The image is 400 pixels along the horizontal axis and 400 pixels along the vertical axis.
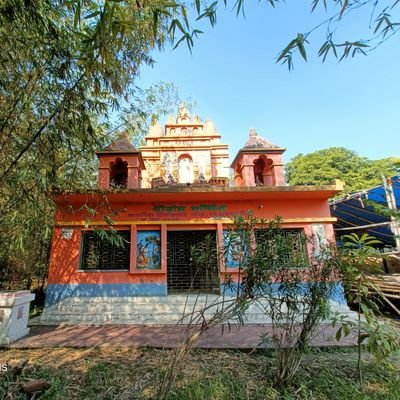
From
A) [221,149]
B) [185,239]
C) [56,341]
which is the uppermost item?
[221,149]

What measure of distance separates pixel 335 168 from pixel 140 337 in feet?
73.2

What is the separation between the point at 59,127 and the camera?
3.59 metres

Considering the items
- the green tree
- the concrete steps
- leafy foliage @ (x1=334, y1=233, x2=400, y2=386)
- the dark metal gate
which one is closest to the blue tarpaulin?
the concrete steps

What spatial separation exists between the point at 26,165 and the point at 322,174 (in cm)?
2254

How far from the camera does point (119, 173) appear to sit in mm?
9062

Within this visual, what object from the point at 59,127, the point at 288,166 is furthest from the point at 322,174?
the point at 59,127

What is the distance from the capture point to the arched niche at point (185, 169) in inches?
527

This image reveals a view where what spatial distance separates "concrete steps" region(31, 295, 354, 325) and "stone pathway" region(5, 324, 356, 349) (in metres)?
0.31

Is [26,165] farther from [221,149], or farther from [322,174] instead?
[322,174]

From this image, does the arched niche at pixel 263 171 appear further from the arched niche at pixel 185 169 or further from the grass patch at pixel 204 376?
the grass patch at pixel 204 376

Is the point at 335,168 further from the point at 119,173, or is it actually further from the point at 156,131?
the point at 119,173

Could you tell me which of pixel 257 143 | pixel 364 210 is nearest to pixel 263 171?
pixel 257 143

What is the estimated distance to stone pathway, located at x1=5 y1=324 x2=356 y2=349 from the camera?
448 cm

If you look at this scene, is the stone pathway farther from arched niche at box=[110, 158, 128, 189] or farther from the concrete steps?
arched niche at box=[110, 158, 128, 189]
